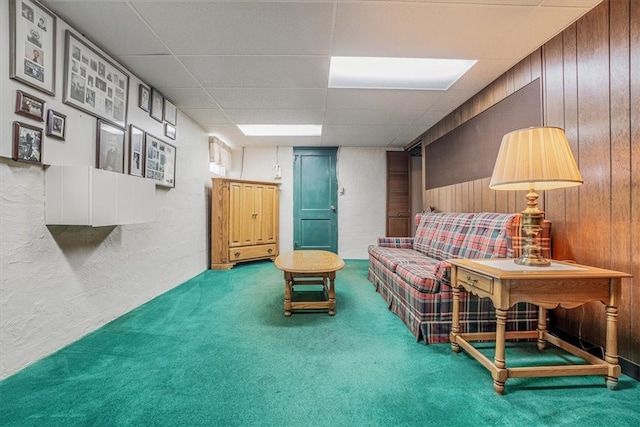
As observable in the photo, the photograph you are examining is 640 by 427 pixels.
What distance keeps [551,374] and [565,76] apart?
1.89m

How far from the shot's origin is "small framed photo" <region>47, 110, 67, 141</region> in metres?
1.68

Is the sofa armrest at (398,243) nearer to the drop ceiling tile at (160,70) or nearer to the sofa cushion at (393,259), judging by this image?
the sofa cushion at (393,259)

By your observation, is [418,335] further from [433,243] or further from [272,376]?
[433,243]

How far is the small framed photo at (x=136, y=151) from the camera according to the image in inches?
95.4

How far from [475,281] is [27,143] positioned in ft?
8.69

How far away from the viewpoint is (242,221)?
442 centimetres

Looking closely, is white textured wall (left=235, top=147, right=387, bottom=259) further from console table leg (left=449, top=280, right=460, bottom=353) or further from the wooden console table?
the wooden console table

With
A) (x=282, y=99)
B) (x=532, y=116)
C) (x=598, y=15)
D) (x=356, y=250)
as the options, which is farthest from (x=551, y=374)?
(x=356, y=250)

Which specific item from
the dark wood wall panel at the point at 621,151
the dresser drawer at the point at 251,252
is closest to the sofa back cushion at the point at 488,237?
the dark wood wall panel at the point at 621,151

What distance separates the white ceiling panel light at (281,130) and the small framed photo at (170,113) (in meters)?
1.03

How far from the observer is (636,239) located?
1448mm

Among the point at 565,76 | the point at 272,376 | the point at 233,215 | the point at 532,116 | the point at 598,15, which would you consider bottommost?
the point at 272,376

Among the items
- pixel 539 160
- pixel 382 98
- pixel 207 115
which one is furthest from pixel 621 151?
pixel 207 115

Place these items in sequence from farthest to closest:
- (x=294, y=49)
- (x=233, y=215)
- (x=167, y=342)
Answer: (x=233, y=215), (x=294, y=49), (x=167, y=342)
